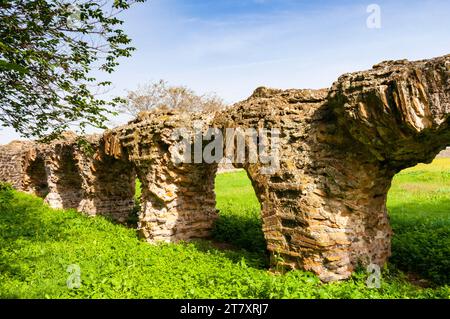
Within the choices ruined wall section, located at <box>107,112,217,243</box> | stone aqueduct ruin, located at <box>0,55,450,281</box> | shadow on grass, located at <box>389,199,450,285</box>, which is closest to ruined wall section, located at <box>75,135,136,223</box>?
ruined wall section, located at <box>107,112,217,243</box>

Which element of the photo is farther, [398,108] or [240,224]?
[240,224]

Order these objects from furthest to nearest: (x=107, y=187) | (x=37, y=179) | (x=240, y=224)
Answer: (x=37, y=179), (x=107, y=187), (x=240, y=224)

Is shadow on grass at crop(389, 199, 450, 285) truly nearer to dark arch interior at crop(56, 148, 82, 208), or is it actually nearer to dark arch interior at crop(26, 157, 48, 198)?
dark arch interior at crop(56, 148, 82, 208)

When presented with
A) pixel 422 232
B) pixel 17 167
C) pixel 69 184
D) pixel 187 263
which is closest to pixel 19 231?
pixel 187 263

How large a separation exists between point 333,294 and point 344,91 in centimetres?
291

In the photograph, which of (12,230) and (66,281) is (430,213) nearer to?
(66,281)

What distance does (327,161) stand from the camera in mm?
6215

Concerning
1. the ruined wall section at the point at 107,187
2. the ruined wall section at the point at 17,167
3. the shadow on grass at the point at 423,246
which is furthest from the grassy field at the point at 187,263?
the ruined wall section at the point at 17,167

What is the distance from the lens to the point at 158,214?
956cm

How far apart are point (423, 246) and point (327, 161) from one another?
3.28 meters

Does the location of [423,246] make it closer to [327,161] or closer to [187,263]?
[327,161]

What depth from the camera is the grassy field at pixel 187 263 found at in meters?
5.68
